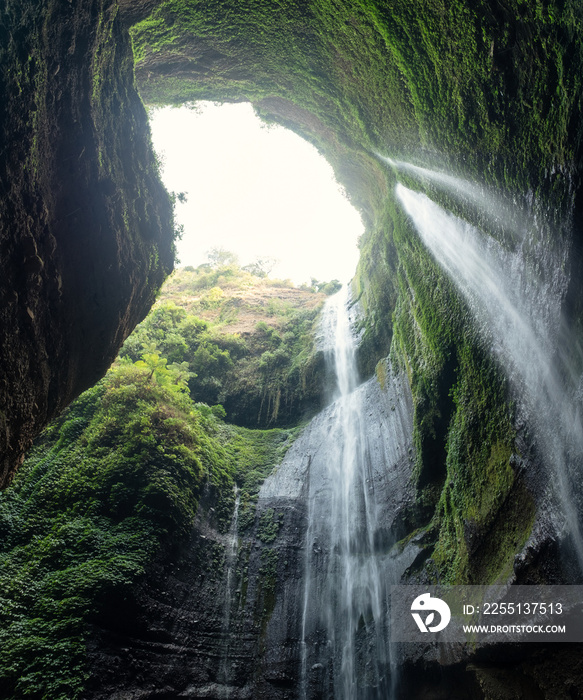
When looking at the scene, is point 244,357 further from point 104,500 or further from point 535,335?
point 535,335

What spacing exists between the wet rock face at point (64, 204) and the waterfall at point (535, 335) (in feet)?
18.7

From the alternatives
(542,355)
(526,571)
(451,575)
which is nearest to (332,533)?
(451,575)

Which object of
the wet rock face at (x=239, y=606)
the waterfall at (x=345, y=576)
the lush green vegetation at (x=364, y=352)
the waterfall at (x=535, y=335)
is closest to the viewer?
the waterfall at (x=535, y=335)

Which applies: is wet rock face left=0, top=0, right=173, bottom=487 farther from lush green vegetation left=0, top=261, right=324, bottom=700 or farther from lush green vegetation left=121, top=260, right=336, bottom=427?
lush green vegetation left=121, top=260, right=336, bottom=427

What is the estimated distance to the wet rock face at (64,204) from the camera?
389 cm

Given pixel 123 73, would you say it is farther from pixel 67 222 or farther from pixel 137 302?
pixel 137 302

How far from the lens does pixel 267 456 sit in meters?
12.9

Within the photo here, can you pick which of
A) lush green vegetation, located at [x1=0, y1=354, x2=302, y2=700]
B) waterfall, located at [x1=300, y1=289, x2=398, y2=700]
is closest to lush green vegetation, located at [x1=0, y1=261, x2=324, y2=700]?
lush green vegetation, located at [x1=0, y1=354, x2=302, y2=700]

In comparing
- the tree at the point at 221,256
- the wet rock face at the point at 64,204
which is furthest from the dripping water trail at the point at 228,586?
the tree at the point at 221,256

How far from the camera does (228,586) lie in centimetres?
870

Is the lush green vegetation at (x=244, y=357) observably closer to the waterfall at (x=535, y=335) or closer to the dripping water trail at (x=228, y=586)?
the dripping water trail at (x=228, y=586)

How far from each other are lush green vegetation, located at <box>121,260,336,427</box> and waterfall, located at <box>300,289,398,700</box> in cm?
275

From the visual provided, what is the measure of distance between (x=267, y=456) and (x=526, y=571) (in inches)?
354

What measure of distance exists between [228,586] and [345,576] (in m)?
2.61
